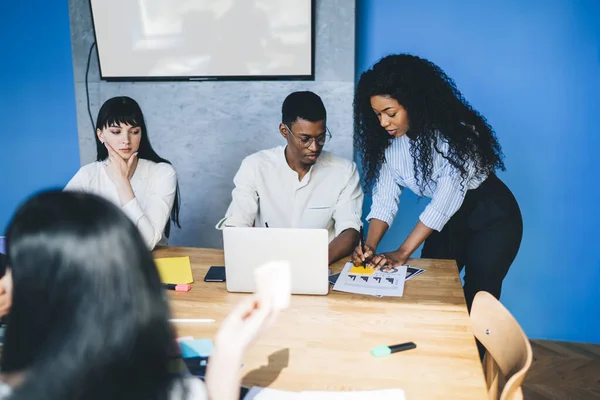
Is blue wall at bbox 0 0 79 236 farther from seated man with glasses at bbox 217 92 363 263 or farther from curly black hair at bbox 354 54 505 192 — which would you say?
curly black hair at bbox 354 54 505 192

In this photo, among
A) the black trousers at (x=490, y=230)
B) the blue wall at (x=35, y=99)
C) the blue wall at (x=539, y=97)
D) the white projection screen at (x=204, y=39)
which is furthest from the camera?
the blue wall at (x=35, y=99)

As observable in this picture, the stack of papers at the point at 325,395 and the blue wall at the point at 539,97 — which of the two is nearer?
the stack of papers at the point at 325,395

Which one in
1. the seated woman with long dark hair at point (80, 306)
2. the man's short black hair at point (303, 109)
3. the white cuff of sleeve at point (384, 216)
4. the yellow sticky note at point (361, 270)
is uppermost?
the man's short black hair at point (303, 109)

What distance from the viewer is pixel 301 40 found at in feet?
8.87

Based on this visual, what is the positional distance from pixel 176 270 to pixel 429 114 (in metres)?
1.08

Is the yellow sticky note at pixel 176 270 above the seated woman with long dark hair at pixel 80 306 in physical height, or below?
below

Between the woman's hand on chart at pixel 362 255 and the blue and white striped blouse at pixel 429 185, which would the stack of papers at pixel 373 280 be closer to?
the woman's hand on chart at pixel 362 255

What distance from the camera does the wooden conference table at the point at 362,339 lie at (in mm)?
1203

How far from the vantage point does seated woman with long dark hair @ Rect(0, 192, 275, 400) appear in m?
0.71

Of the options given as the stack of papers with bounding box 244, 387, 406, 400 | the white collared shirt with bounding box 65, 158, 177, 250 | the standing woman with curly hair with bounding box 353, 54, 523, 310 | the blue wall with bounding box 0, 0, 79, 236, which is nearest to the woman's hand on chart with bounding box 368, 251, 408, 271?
the standing woman with curly hair with bounding box 353, 54, 523, 310

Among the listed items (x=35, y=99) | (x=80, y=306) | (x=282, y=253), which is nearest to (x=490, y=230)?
(x=282, y=253)

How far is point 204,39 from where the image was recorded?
2846 millimetres

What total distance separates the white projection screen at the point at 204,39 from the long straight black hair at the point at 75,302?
2.13 meters

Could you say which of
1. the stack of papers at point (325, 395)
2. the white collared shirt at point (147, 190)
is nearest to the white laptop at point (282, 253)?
the stack of papers at point (325, 395)
